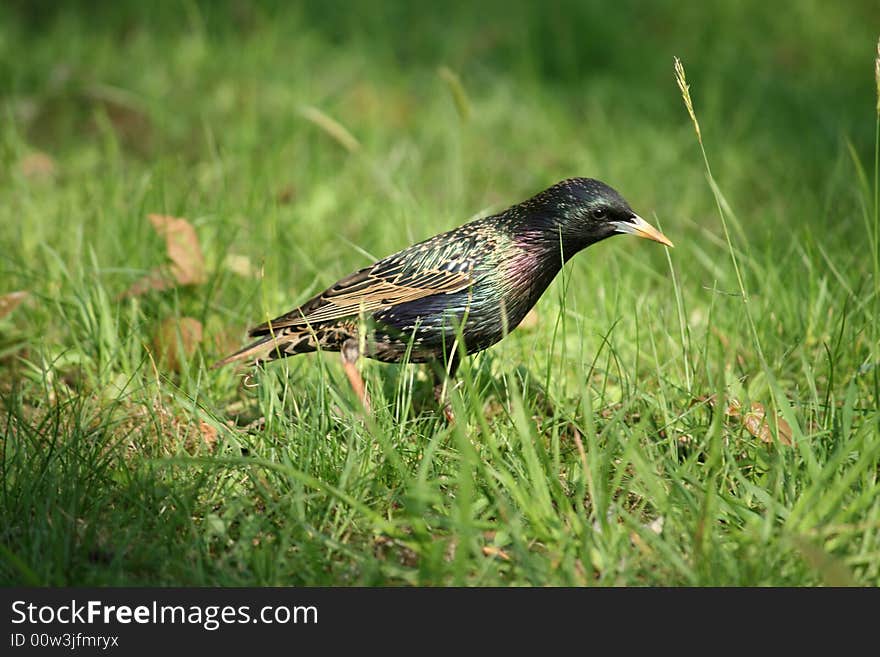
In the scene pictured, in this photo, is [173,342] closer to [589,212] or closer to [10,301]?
[10,301]

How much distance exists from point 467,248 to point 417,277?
0.66 feet

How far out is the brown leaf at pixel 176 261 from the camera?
4121 mm

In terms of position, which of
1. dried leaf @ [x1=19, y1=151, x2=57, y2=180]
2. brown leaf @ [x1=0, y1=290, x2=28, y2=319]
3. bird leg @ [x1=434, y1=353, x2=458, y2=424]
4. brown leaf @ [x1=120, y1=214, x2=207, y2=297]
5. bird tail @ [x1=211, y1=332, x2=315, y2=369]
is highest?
dried leaf @ [x1=19, y1=151, x2=57, y2=180]

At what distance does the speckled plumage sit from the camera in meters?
3.43

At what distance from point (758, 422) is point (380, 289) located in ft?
4.40

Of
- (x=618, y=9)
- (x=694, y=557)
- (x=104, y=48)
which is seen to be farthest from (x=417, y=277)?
(x=618, y=9)

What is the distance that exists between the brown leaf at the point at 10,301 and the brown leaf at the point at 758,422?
2.71 m

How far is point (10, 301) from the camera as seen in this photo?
13.2 ft

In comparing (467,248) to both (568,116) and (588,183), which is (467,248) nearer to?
(588,183)

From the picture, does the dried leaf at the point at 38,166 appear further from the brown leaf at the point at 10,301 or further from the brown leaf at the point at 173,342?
→ the brown leaf at the point at 173,342

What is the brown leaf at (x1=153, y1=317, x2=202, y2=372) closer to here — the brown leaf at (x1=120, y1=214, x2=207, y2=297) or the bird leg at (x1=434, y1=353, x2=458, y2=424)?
the brown leaf at (x1=120, y1=214, x2=207, y2=297)

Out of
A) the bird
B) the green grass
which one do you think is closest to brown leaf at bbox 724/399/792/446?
the green grass

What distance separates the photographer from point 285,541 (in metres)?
2.60

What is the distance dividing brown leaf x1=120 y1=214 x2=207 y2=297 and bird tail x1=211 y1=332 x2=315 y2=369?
2.13 feet
